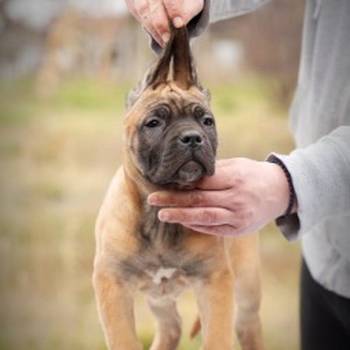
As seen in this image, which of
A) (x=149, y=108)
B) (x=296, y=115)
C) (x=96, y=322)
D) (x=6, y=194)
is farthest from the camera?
(x=6, y=194)

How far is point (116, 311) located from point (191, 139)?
20 centimetres

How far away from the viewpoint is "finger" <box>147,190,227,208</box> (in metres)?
0.68

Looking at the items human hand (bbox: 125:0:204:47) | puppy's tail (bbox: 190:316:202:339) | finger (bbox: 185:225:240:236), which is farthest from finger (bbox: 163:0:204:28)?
puppy's tail (bbox: 190:316:202:339)

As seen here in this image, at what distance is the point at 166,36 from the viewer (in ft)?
2.32

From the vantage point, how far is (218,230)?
72 centimetres

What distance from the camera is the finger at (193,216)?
68cm

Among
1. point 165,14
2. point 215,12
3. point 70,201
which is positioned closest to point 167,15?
point 165,14

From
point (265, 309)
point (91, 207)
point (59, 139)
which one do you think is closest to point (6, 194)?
point (59, 139)

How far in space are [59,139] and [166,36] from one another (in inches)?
13.9

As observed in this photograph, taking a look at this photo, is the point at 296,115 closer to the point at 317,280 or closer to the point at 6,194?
the point at 317,280

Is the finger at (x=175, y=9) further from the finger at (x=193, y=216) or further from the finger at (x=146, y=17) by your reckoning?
the finger at (x=193, y=216)

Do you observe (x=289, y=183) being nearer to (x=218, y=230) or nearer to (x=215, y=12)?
(x=218, y=230)

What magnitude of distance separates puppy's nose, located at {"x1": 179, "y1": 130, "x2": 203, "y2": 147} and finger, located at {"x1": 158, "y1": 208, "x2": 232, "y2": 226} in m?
0.07

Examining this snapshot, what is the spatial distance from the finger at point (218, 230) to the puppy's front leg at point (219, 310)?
0.15 ft
